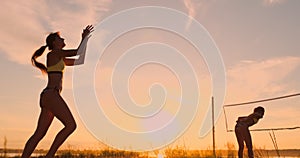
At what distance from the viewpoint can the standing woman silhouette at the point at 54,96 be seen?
680cm

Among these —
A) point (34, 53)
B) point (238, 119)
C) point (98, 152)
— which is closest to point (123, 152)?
point (98, 152)

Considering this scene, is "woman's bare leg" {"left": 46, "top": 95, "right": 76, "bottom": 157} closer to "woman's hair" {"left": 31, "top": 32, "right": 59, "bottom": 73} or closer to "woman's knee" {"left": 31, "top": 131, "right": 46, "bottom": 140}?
"woman's knee" {"left": 31, "top": 131, "right": 46, "bottom": 140}

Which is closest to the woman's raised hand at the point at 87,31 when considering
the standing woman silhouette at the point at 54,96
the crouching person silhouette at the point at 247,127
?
the standing woman silhouette at the point at 54,96

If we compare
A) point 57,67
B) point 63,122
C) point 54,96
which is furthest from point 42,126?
point 57,67

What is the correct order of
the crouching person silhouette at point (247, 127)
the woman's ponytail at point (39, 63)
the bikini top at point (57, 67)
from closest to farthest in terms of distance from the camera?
the bikini top at point (57, 67) → the woman's ponytail at point (39, 63) → the crouching person silhouette at point (247, 127)

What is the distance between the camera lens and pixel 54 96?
688 cm

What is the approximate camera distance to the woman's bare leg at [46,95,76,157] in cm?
677

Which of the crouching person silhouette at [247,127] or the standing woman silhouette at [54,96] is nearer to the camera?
the standing woman silhouette at [54,96]

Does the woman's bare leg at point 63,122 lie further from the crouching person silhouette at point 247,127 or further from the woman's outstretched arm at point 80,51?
the crouching person silhouette at point 247,127

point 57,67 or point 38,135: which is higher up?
point 57,67

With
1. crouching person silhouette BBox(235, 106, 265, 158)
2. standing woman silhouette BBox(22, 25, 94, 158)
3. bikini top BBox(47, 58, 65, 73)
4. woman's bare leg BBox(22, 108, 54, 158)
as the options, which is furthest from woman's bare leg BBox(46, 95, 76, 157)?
crouching person silhouette BBox(235, 106, 265, 158)

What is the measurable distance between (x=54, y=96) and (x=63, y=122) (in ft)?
1.28

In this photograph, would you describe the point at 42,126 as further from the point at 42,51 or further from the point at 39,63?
the point at 42,51

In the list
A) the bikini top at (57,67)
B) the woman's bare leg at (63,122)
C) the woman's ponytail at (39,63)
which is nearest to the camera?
the woman's bare leg at (63,122)
